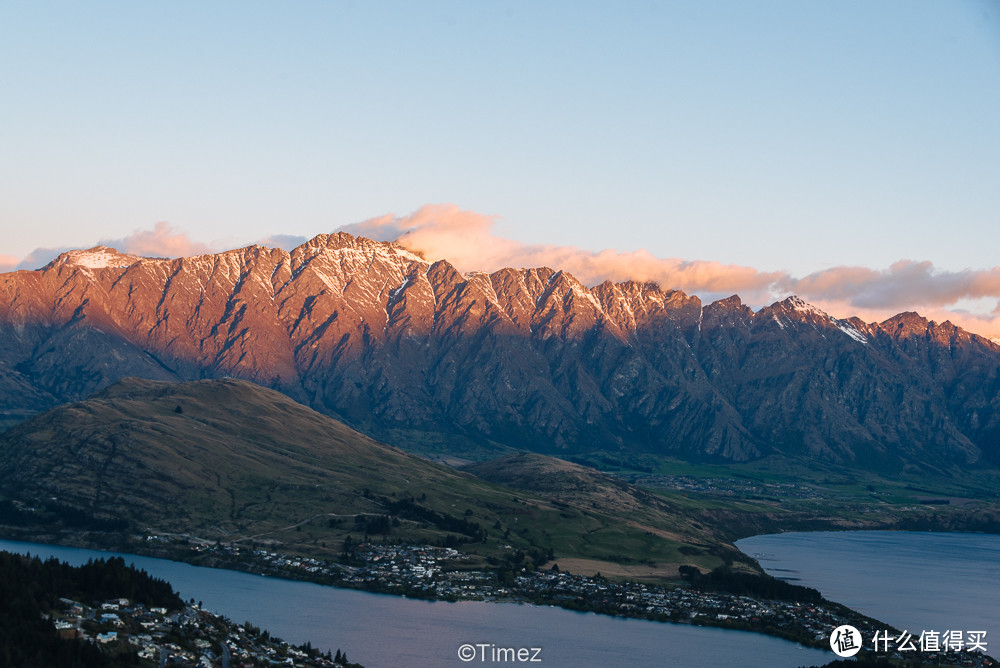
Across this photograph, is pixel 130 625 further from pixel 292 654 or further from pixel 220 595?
pixel 220 595

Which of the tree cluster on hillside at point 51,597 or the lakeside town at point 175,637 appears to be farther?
the lakeside town at point 175,637

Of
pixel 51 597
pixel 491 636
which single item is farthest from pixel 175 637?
pixel 491 636

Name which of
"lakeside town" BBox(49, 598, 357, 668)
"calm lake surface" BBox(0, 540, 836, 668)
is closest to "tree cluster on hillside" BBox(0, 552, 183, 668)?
"lakeside town" BBox(49, 598, 357, 668)

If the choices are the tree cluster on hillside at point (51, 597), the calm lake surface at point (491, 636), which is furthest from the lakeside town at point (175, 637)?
the calm lake surface at point (491, 636)

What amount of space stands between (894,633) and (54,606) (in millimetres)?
139976

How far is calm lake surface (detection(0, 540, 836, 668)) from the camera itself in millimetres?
164000

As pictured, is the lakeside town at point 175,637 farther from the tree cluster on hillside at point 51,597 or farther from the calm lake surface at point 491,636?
the calm lake surface at point 491,636

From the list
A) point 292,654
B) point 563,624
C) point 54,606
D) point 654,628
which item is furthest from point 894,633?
point 54,606

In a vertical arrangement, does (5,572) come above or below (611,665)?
above

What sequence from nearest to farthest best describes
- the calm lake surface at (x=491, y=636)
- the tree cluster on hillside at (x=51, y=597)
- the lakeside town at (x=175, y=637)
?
1. the tree cluster on hillside at (x=51, y=597)
2. the lakeside town at (x=175, y=637)
3. the calm lake surface at (x=491, y=636)

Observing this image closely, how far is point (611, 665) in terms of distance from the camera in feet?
531

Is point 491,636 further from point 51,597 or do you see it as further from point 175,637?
point 51,597

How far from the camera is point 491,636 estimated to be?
176250 mm

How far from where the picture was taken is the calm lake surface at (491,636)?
164000 mm
